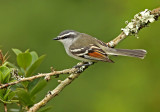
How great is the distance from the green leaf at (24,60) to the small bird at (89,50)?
4.00ft

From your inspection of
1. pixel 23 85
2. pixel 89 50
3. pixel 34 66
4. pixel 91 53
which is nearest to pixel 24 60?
pixel 34 66

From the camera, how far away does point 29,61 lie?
2.61m

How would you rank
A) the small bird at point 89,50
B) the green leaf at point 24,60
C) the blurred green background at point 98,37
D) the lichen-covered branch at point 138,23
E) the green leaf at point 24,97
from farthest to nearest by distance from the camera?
the blurred green background at point 98,37, the small bird at point 89,50, the lichen-covered branch at point 138,23, the green leaf at point 24,60, the green leaf at point 24,97

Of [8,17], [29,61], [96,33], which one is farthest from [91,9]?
[29,61]

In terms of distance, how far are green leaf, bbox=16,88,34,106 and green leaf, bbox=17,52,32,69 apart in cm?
25

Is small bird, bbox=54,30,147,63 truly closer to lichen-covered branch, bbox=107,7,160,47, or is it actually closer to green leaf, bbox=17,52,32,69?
lichen-covered branch, bbox=107,7,160,47

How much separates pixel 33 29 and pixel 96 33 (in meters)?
1.52

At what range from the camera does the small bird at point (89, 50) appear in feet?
12.5

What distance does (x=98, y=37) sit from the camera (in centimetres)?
650

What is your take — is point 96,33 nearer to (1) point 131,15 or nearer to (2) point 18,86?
(1) point 131,15

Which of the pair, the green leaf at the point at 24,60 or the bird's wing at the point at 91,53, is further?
the bird's wing at the point at 91,53

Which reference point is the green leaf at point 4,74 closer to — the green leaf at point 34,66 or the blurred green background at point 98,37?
the green leaf at point 34,66

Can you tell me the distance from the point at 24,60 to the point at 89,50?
164 centimetres

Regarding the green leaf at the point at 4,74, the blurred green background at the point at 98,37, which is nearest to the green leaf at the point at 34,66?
the green leaf at the point at 4,74
